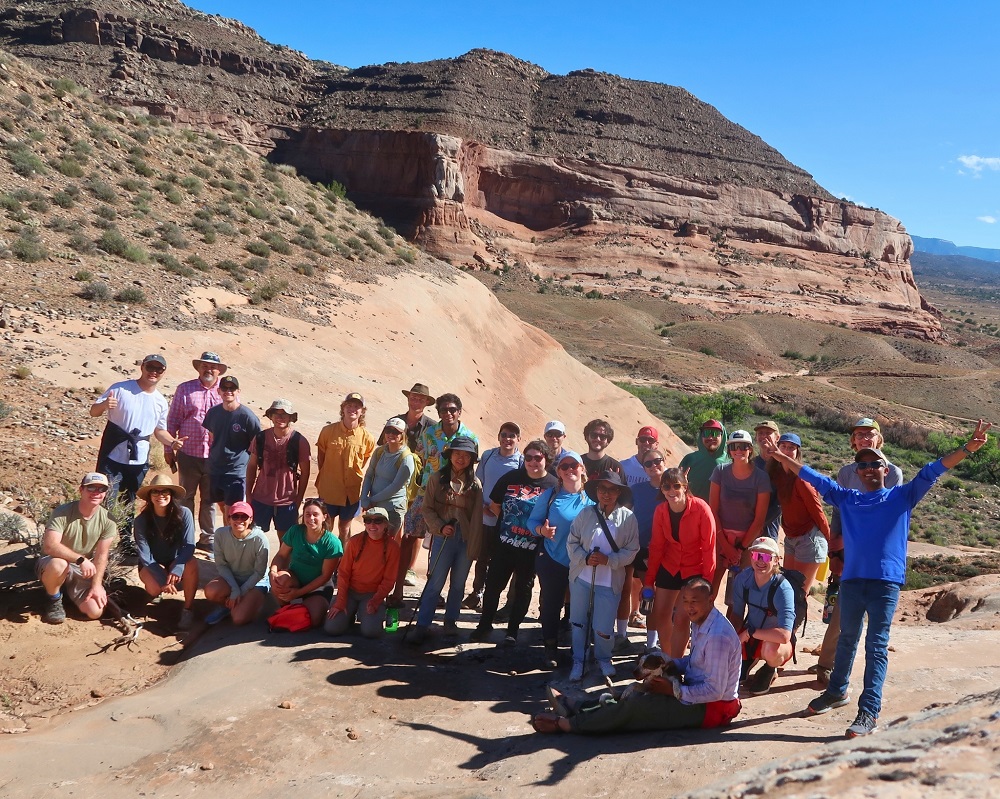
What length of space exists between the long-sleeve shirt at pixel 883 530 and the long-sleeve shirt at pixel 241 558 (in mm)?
4633

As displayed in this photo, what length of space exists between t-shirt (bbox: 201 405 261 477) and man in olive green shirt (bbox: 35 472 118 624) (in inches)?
48.8

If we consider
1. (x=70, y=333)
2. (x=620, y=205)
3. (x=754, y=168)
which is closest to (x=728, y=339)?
(x=620, y=205)

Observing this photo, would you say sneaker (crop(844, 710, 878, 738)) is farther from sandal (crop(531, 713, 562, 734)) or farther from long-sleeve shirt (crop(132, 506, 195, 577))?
long-sleeve shirt (crop(132, 506, 195, 577))

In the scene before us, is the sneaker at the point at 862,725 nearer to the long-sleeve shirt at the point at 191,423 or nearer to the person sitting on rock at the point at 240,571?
the person sitting on rock at the point at 240,571

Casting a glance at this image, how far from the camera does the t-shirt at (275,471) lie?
7.52 m

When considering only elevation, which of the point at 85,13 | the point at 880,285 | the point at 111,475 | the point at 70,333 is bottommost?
the point at 111,475

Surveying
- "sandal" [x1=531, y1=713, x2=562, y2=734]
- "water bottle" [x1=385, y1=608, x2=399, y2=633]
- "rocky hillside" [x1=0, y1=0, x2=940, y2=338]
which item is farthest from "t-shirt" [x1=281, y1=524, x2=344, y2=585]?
"rocky hillside" [x1=0, y1=0, x2=940, y2=338]

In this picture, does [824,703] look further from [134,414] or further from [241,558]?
[134,414]

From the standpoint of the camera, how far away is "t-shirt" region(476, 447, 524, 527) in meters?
6.84

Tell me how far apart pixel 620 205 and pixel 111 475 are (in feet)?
241

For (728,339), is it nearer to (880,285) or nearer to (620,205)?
(620,205)

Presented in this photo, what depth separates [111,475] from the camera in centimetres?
749

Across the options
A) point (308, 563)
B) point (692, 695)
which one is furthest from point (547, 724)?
point (308, 563)

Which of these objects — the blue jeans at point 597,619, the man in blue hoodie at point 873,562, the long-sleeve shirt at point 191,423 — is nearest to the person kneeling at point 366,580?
the blue jeans at point 597,619
